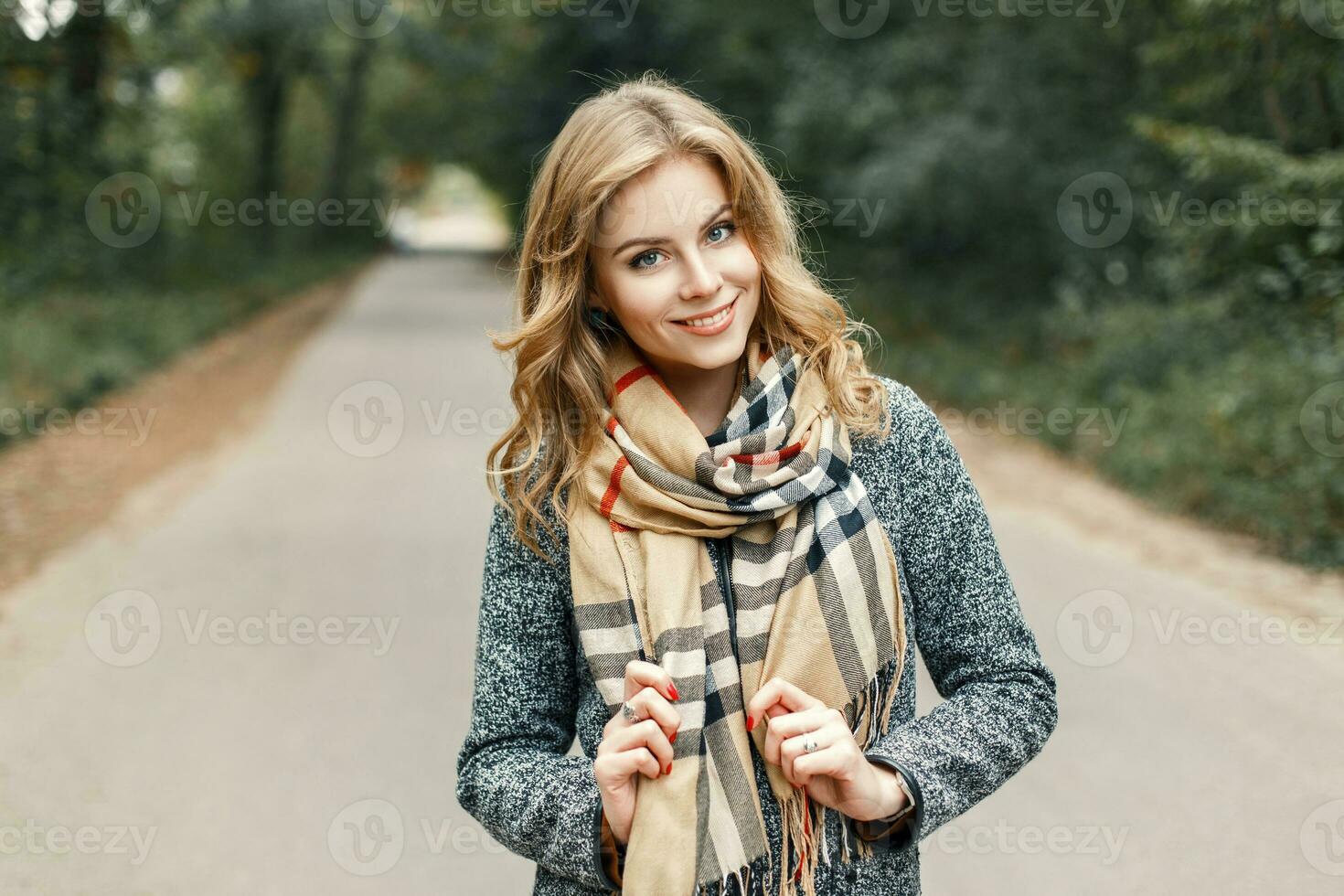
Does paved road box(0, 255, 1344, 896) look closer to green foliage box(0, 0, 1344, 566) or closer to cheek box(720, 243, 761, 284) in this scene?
green foliage box(0, 0, 1344, 566)

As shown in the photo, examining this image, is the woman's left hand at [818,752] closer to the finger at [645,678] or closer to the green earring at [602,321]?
the finger at [645,678]

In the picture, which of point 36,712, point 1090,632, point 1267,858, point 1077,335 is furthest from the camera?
point 1077,335

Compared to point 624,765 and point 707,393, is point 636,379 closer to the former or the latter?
point 707,393

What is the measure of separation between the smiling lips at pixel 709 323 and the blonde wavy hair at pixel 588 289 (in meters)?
0.12

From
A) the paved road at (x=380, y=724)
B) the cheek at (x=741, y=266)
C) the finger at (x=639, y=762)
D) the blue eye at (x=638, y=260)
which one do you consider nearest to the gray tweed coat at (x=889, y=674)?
the finger at (x=639, y=762)

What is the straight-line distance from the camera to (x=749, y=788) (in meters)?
1.75

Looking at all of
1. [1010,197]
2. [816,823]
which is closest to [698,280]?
[816,823]

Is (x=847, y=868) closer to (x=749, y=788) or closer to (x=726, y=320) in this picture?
(x=749, y=788)

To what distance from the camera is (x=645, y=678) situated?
A: 5.36 ft

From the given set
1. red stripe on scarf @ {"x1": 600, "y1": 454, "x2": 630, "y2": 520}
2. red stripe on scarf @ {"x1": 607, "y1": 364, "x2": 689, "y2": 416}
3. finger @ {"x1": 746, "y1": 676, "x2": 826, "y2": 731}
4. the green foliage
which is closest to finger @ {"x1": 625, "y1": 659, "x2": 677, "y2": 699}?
finger @ {"x1": 746, "y1": 676, "x2": 826, "y2": 731}

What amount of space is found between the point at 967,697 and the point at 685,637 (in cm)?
40

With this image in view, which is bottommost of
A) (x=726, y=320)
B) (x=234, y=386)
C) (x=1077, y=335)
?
(x=234, y=386)

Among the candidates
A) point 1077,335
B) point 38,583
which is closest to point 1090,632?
point 38,583

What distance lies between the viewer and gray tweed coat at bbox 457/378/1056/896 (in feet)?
5.71
